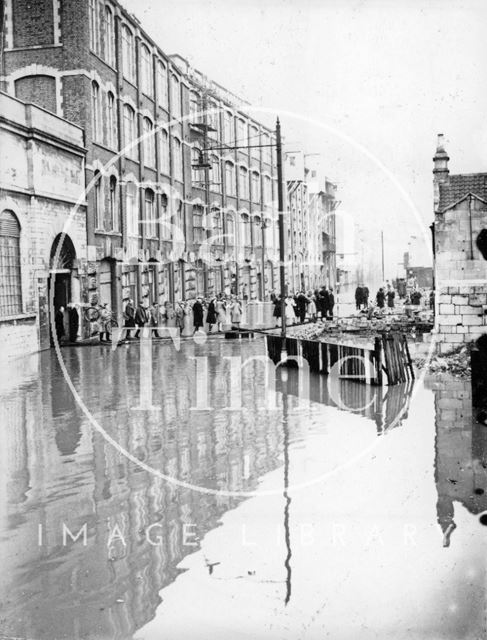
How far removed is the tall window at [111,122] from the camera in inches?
954

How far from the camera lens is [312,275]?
199ft

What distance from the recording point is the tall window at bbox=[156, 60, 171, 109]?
26781 mm

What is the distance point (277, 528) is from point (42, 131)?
56.1 ft

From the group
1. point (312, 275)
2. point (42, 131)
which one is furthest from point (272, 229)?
point (42, 131)

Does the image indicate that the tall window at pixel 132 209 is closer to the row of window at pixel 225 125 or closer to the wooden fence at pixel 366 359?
the row of window at pixel 225 125

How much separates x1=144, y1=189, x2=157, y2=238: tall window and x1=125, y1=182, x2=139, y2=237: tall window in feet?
2.65

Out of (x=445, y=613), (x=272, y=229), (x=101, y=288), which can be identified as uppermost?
(x=272, y=229)

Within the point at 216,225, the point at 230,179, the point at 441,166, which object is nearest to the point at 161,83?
the point at 216,225

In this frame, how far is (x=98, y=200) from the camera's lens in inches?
955

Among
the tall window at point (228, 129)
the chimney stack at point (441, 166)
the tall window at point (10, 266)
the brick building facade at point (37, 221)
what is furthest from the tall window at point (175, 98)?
the chimney stack at point (441, 166)

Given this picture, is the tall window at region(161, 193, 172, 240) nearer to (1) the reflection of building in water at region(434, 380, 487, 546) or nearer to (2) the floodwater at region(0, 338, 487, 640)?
(2) the floodwater at region(0, 338, 487, 640)

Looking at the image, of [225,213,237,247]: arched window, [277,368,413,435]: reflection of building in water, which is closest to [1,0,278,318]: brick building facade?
[225,213,237,247]: arched window

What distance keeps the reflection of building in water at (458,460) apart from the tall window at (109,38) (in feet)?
53.0

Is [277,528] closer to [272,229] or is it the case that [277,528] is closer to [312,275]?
[272,229]
